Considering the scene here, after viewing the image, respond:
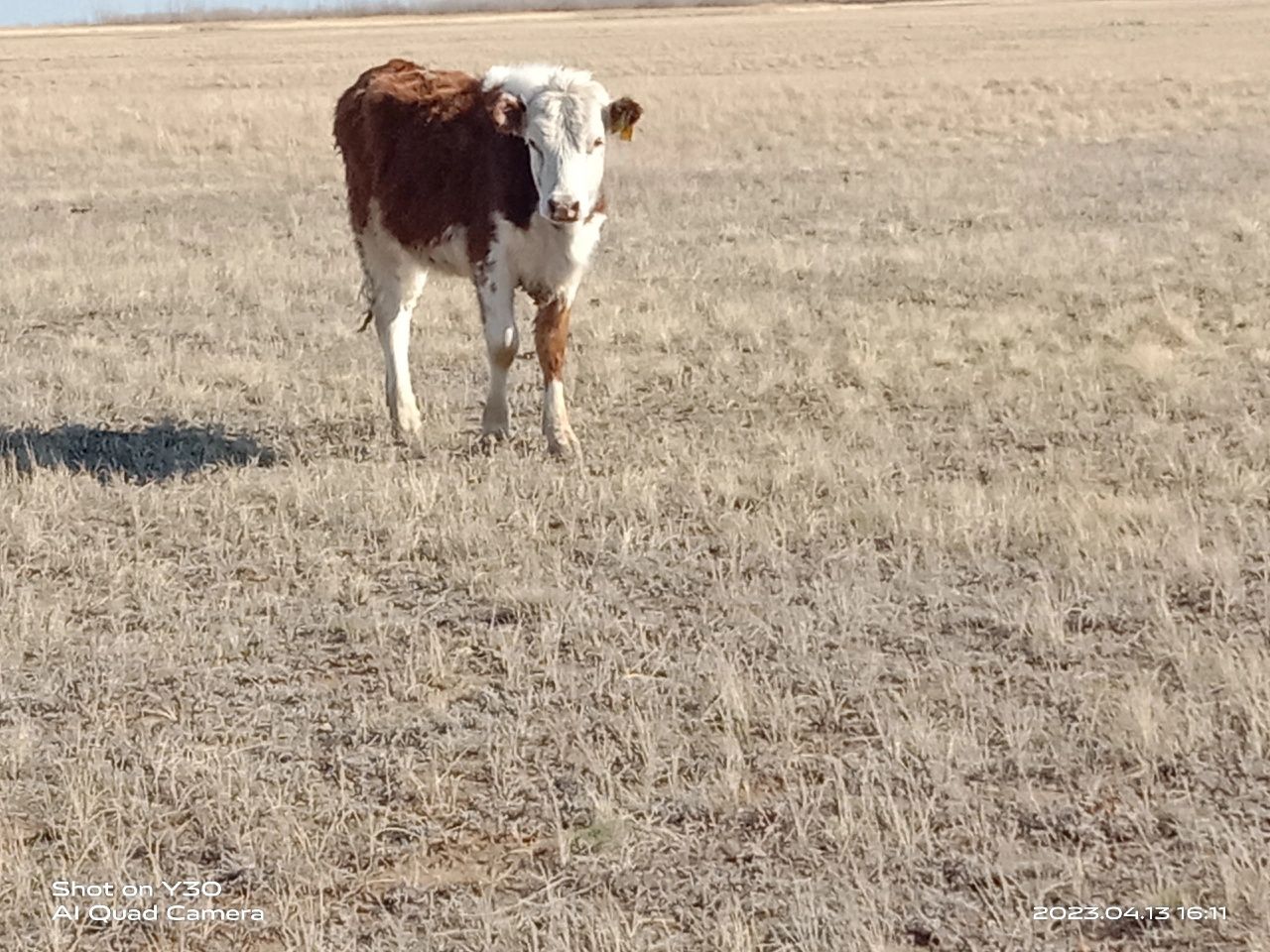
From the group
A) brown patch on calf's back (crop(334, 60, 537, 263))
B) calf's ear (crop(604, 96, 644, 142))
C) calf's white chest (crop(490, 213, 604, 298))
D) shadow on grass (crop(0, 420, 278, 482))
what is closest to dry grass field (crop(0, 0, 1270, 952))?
shadow on grass (crop(0, 420, 278, 482))

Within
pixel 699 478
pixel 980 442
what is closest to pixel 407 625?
pixel 699 478

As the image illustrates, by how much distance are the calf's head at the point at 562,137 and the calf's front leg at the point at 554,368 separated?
644 mm

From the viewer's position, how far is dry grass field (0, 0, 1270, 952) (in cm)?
382

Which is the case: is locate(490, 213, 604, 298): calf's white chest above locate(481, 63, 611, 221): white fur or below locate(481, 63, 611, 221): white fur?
below

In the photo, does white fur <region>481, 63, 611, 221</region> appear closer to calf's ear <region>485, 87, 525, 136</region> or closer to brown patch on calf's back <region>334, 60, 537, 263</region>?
calf's ear <region>485, 87, 525, 136</region>

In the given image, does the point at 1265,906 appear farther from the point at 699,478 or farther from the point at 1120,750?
the point at 699,478

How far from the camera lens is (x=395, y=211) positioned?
843 centimetres

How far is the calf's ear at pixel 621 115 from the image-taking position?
7.73 meters

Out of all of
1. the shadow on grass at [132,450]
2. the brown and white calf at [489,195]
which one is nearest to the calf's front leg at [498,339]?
the brown and white calf at [489,195]

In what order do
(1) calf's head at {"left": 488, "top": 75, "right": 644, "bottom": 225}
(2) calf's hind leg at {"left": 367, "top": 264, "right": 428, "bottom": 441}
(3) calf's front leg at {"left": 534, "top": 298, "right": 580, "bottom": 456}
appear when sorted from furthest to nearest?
(2) calf's hind leg at {"left": 367, "top": 264, "right": 428, "bottom": 441} → (3) calf's front leg at {"left": 534, "top": 298, "right": 580, "bottom": 456} → (1) calf's head at {"left": 488, "top": 75, "right": 644, "bottom": 225}

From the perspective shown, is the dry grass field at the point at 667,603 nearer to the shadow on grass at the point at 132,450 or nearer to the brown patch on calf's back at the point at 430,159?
the shadow on grass at the point at 132,450

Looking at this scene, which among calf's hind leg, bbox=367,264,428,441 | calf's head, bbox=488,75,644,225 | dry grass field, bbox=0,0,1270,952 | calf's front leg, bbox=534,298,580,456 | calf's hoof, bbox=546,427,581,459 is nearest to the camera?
dry grass field, bbox=0,0,1270,952

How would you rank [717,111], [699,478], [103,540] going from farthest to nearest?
[717,111] < [699,478] < [103,540]

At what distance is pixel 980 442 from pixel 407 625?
Answer: 3596mm
